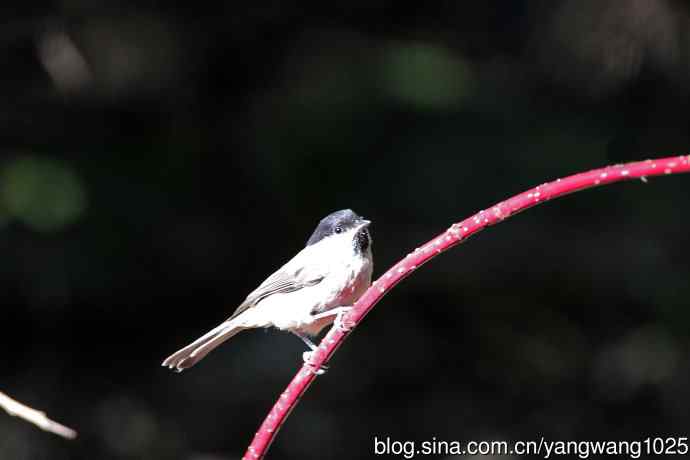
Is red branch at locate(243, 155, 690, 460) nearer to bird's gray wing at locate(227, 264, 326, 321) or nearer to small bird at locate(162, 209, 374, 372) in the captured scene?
small bird at locate(162, 209, 374, 372)

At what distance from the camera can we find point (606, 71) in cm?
405

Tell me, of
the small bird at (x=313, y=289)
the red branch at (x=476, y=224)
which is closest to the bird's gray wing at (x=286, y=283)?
the small bird at (x=313, y=289)

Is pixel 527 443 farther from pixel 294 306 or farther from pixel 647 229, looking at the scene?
pixel 294 306

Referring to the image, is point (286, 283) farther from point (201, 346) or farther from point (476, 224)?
point (476, 224)

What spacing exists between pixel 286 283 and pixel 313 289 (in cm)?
14

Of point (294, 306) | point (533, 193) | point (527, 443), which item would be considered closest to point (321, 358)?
point (533, 193)

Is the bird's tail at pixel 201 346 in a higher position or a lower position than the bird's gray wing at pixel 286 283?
lower

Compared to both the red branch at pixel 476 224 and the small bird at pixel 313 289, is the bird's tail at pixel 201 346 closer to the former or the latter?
the small bird at pixel 313 289

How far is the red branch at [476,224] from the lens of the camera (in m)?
1.05

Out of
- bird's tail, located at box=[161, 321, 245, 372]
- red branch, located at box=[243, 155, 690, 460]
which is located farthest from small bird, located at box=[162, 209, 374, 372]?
red branch, located at box=[243, 155, 690, 460]

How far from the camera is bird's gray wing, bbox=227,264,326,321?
232 centimetres

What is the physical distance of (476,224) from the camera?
1167 mm

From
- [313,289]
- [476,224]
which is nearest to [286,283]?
[313,289]

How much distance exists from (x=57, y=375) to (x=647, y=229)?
2.58m
